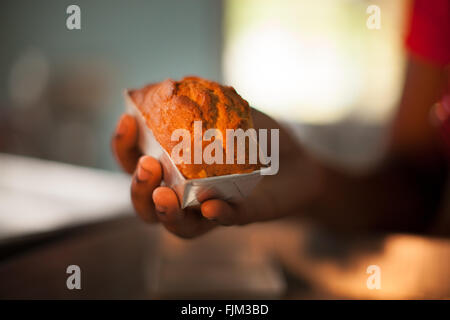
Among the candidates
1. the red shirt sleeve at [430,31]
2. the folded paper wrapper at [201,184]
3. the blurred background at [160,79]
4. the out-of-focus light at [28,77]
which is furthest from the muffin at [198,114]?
the out-of-focus light at [28,77]

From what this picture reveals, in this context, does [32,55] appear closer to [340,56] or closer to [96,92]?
[96,92]

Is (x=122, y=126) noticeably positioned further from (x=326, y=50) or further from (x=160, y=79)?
(x=326, y=50)

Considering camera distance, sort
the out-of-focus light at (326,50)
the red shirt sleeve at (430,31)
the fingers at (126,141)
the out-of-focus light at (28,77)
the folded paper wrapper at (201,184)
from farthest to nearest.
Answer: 1. the out-of-focus light at (326,50)
2. the out-of-focus light at (28,77)
3. the red shirt sleeve at (430,31)
4. the fingers at (126,141)
5. the folded paper wrapper at (201,184)

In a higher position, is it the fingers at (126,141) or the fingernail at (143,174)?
the fingers at (126,141)

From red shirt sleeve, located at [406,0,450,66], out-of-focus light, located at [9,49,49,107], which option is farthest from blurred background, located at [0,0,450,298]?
red shirt sleeve, located at [406,0,450,66]

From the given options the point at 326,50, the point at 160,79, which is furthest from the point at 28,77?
the point at 326,50

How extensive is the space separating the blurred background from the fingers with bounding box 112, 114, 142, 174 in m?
0.23

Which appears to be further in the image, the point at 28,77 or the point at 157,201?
the point at 28,77

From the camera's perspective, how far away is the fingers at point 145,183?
414 millimetres

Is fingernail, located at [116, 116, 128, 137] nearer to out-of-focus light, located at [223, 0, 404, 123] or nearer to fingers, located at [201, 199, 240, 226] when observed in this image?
fingers, located at [201, 199, 240, 226]

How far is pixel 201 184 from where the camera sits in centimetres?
36

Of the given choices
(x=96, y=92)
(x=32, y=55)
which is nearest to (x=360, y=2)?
(x=96, y=92)

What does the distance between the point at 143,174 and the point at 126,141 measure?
79mm

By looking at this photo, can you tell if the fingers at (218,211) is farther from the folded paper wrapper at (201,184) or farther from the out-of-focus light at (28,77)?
the out-of-focus light at (28,77)
